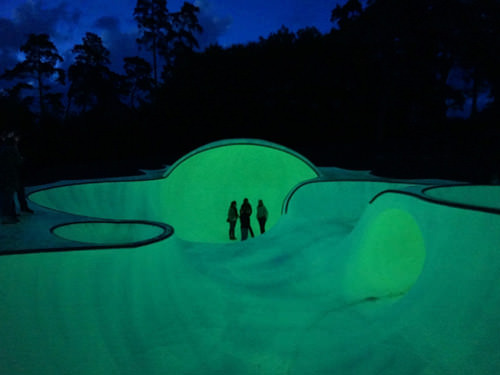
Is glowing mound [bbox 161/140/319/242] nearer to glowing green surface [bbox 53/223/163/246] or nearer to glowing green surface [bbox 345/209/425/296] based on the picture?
glowing green surface [bbox 345/209/425/296]

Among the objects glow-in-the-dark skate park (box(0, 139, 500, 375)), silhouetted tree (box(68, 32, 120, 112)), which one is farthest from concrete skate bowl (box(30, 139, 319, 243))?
silhouetted tree (box(68, 32, 120, 112))

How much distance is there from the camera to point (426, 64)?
21.7 metres

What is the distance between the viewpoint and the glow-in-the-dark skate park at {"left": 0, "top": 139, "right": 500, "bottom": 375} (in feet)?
13.4

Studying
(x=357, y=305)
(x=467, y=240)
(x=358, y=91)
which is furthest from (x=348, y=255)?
(x=358, y=91)

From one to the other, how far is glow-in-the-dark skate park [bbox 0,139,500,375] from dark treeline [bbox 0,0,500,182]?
542 inches

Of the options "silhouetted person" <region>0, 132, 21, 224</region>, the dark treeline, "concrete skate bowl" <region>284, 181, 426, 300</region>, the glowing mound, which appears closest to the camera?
"silhouetted person" <region>0, 132, 21, 224</region>

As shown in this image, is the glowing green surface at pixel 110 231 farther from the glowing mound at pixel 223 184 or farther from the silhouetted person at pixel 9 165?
the glowing mound at pixel 223 184

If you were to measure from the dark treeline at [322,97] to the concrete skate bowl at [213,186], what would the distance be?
674 cm

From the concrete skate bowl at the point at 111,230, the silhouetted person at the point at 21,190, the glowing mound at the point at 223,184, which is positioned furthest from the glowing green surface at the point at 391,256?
the glowing mound at the point at 223,184

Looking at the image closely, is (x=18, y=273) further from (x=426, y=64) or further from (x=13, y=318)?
(x=426, y=64)

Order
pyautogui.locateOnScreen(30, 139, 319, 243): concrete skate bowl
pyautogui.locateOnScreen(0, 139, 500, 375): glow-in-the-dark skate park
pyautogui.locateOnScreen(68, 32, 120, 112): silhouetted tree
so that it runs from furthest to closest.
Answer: pyautogui.locateOnScreen(68, 32, 120, 112): silhouetted tree < pyautogui.locateOnScreen(30, 139, 319, 243): concrete skate bowl < pyautogui.locateOnScreen(0, 139, 500, 375): glow-in-the-dark skate park

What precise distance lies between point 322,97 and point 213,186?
473 inches

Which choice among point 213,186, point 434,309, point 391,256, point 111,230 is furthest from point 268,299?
point 213,186

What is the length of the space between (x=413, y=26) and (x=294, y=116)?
884 centimetres
